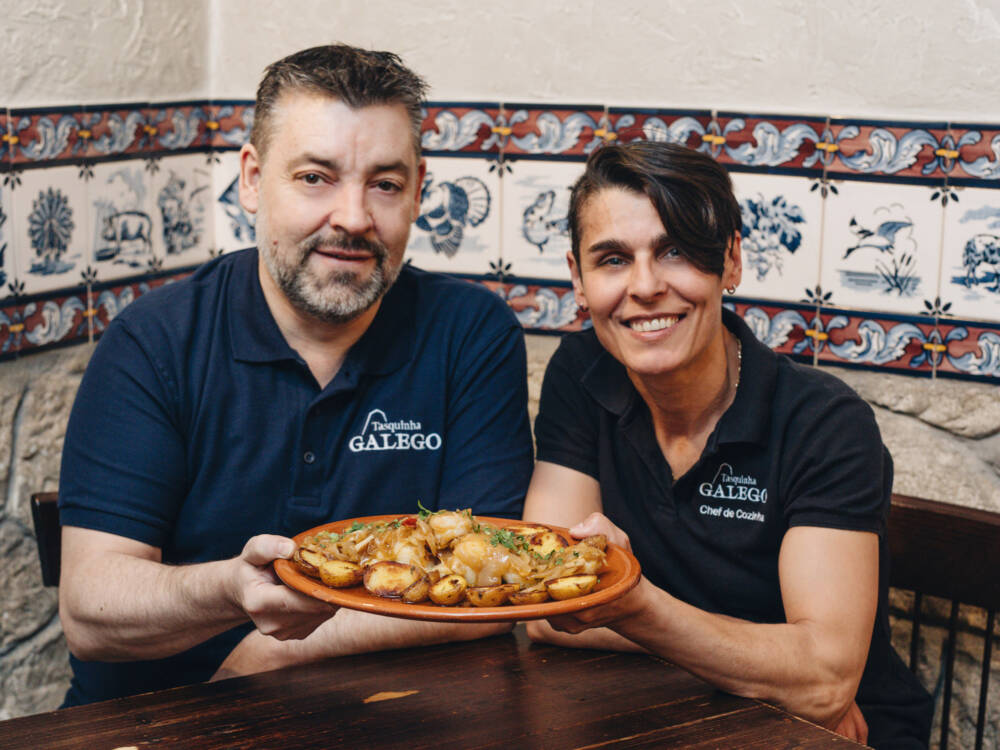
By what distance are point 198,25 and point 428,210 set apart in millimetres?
801

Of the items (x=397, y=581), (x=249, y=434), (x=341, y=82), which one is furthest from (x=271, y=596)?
(x=341, y=82)

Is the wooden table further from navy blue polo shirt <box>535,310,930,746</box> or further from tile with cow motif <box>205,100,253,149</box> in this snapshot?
tile with cow motif <box>205,100,253,149</box>

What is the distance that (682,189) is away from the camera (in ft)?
6.09

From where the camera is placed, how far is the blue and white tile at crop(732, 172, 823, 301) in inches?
98.0

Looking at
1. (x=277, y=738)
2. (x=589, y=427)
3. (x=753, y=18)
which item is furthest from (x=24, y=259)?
(x=753, y=18)

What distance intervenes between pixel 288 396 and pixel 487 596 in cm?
76

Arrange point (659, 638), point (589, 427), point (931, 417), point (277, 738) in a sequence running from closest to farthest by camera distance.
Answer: point (277, 738) → point (659, 638) → point (589, 427) → point (931, 417)

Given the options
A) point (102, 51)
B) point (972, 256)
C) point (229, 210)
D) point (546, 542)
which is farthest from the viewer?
point (229, 210)

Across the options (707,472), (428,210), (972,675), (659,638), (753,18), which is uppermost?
(753,18)

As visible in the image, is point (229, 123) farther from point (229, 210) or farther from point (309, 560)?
point (309, 560)

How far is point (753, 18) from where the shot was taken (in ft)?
8.14

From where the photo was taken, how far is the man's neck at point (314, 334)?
2.06 m

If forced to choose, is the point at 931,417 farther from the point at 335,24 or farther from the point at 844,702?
the point at 335,24

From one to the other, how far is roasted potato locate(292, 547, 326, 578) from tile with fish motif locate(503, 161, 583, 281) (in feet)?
4.63
